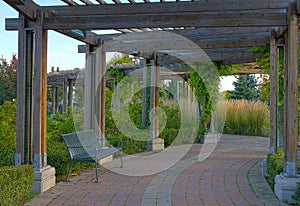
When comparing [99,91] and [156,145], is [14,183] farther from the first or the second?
[156,145]

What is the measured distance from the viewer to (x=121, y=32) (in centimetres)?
780

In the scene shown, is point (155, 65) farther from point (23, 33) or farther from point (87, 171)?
point (23, 33)

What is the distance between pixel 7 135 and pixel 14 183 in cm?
252

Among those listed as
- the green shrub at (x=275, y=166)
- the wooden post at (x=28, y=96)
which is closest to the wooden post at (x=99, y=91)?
the wooden post at (x=28, y=96)

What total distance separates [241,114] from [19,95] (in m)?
9.95

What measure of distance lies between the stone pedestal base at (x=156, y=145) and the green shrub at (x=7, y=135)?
337 centimetres

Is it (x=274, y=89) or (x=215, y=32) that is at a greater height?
(x=215, y=32)

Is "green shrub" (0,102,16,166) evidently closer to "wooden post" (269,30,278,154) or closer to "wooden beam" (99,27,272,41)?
"wooden beam" (99,27,272,41)

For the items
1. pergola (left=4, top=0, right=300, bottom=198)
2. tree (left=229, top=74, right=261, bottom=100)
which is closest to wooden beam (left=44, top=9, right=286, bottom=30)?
pergola (left=4, top=0, right=300, bottom=198)

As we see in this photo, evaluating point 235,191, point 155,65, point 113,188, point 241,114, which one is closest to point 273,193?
point 235,191

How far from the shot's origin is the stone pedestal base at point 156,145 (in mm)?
9367

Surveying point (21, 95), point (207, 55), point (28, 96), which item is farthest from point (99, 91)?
point (207, 55)

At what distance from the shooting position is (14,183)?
3.92 meters

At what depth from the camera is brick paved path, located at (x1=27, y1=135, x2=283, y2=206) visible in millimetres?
4711
